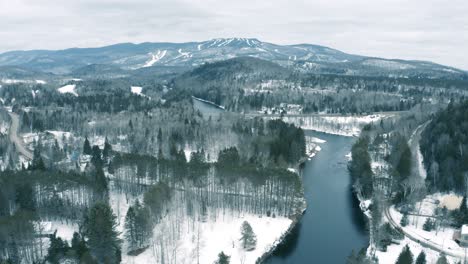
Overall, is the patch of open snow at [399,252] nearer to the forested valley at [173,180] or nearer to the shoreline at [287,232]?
the forested valley at [173,180]

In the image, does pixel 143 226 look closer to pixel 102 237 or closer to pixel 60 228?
pixel 102 237

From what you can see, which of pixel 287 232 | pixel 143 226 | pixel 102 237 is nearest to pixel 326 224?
pixel 287 232

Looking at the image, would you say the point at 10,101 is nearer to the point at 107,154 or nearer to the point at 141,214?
the point at 107,154

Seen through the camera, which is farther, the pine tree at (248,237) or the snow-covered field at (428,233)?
the pine tree at (248,237)

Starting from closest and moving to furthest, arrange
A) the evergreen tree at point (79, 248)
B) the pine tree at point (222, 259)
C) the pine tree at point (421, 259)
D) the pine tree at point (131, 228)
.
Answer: the evergreen tree at point (79, 248)
the pine tree at point (421, 259)
the pine tree at point (222, 259)
the pine tree at point (131, 228)

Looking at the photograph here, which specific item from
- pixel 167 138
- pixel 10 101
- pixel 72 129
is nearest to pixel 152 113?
pixel 72 129

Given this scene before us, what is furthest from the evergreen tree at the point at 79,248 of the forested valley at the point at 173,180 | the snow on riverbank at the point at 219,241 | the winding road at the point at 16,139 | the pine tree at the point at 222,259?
the winding road at the point at 16,139

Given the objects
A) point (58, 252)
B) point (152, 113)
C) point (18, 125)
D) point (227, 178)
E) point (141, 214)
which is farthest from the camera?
point (152, 113)
